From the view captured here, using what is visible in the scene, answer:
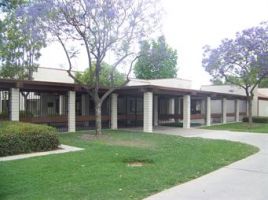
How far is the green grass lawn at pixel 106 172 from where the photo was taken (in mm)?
6414

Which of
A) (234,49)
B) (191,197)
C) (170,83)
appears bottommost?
(191,197)

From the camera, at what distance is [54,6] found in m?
16.2

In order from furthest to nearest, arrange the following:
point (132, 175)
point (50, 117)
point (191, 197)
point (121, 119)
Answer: point (121, 119), point (50, 117), point (132, 175), point (191, 197)

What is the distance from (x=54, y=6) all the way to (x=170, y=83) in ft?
61.3

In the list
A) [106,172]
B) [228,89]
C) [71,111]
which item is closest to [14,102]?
[71,111]

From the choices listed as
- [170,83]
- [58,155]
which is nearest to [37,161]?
[58,155]

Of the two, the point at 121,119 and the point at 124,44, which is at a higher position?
the point at 124,44

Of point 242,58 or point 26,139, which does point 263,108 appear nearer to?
point 242,58

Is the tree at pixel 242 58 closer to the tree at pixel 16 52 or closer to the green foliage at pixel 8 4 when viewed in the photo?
the tree at pixel 16 52

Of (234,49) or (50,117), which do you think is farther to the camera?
(234,49)

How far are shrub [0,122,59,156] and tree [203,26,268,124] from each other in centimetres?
1796

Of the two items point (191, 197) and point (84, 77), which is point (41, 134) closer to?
point (191, 197)

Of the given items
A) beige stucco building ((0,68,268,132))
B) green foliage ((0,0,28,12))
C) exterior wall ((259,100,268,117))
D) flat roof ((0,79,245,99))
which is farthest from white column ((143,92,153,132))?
exterior wall ((259,100,268,117))

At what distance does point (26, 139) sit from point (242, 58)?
1937 centimetres
